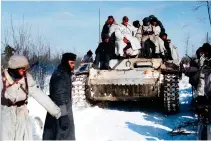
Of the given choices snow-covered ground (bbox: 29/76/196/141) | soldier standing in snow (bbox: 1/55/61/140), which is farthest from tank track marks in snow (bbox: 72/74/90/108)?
soldier standing in snow (bbox: 1/55/61/140)

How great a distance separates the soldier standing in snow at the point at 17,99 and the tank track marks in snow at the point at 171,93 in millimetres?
2207

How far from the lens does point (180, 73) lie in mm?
5996

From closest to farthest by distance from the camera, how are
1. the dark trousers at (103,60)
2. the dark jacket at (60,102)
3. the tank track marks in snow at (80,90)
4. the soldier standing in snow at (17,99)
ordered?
1. the soldier standing in snow at (17,99)
2. the dark jacket at (60,102)
3. the tank track marks in snow at (80,90)
4. the dark trousers at (103,60)

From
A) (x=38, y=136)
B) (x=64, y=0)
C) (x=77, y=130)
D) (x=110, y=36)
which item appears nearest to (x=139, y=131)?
(x=77, y=130)

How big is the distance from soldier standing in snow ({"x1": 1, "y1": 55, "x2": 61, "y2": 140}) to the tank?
7.01 feet

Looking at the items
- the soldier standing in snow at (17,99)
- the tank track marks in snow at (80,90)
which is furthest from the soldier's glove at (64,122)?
the tank track marks in snow at (80,90)

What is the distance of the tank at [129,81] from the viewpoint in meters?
5.99

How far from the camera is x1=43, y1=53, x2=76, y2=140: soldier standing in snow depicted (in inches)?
156

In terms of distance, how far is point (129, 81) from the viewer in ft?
19.8

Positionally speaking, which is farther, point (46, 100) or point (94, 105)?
point (94, 105)

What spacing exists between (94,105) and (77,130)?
163 centimetres

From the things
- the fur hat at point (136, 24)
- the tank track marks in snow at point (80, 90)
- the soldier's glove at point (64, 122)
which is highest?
the fur hat at point (136, 24)

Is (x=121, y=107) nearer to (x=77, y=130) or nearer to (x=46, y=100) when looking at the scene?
(x=77, y=130)

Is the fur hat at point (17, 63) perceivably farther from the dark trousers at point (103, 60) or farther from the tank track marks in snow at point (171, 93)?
the dark trousers at point (103, 60)
